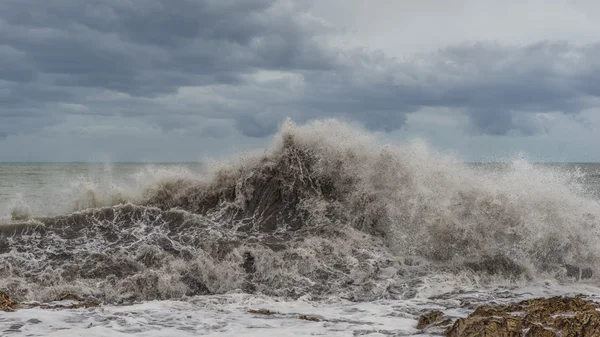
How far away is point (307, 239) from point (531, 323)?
4.83 meters

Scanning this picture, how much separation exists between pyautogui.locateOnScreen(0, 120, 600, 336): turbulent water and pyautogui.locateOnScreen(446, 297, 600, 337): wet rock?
2.75ft

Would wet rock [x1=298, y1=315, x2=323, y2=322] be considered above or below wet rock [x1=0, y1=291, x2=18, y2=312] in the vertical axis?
below

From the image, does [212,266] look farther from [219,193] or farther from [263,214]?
[219,193]

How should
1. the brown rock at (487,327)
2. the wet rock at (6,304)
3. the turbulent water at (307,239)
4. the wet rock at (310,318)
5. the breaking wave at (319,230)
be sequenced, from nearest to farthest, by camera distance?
the brown rock at (487,327)
the wet rock at (310,318)
the wet rock at (6,304)
the turbulent water at (307,239)
the breaking wave at (319,230)

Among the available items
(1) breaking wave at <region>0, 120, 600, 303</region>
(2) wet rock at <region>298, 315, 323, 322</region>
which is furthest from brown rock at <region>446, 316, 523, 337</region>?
(1) breaking wave at <region>0, 120, 600, 303</region>

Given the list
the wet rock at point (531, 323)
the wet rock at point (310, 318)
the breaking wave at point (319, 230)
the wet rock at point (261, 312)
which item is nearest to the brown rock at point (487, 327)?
the wet rock at point (531, 323)

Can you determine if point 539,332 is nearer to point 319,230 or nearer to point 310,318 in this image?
point 310,318

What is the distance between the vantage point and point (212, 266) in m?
8.29

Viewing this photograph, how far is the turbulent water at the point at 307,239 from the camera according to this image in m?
6.99

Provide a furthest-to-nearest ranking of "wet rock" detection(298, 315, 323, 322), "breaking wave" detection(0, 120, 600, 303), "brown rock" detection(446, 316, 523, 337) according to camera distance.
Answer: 1. "breaking wave" detection(0, 120, 600, 303)
2. "wet rock" detection(298, 315, 323, 322)
3. "brown rock" detection(446, 316, 523, 337)

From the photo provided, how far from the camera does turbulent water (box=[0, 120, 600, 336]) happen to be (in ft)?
22.9

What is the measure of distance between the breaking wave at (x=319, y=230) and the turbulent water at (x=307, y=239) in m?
0.03

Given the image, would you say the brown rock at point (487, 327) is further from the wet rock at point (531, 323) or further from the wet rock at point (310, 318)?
the wet rock at point (310, 318)

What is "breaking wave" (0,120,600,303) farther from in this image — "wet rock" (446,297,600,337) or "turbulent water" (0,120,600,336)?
"wet rock" (446,297,600,337)
